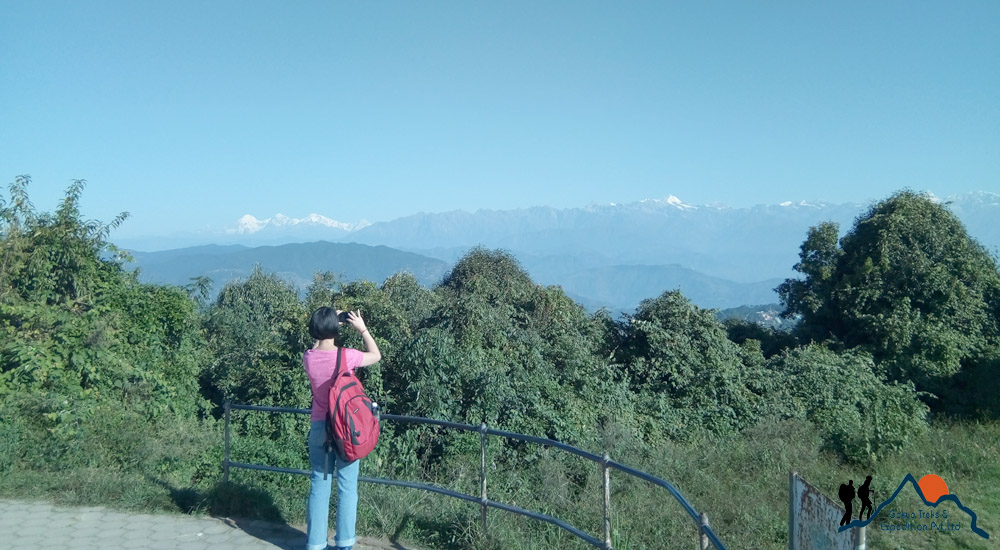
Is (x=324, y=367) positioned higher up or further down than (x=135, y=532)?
higher up

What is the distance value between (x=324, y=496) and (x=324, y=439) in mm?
393

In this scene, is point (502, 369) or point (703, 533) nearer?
point (703, 533)

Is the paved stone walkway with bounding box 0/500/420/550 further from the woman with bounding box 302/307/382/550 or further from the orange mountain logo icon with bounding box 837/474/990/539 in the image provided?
the orange mountain logo icon with bounding box 837/474/990/539

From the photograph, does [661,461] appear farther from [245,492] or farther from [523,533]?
[245,492]

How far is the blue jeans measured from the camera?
14.1ft

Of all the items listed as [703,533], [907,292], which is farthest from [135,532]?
[907,292]

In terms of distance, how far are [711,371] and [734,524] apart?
7037 millimetres

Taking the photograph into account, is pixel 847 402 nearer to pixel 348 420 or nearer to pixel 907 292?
pixel 907 292

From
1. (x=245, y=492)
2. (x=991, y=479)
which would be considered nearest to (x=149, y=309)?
(x=245, y=492)

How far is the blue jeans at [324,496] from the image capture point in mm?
4285

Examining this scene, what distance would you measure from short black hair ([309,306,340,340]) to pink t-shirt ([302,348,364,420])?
113mm

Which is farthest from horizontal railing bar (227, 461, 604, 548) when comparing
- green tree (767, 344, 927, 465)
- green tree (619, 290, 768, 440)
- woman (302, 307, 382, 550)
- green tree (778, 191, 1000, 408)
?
green tree (778, 191, 1000, 408)

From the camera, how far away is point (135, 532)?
5.13 meters

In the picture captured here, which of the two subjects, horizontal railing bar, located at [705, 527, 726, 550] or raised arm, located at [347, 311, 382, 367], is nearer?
horizontal railing bar, located at [705, 527, 726, 550]
